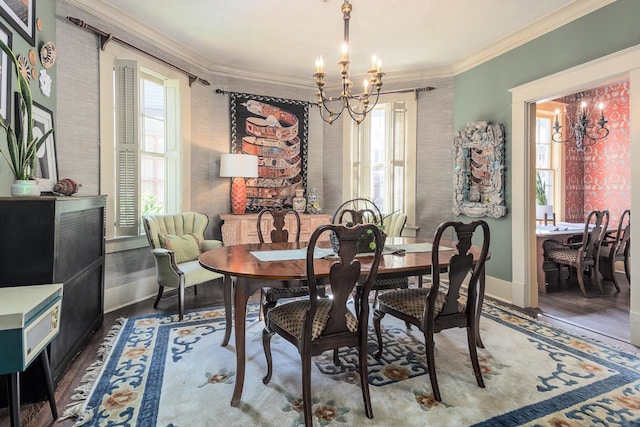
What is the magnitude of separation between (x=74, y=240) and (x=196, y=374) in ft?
3.76

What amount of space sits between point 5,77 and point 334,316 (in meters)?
2.30

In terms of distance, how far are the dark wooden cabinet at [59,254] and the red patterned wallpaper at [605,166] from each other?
252 inches

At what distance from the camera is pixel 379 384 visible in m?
2.13

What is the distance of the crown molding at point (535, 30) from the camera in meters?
3.05

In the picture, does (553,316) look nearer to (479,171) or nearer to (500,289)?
(500,289)

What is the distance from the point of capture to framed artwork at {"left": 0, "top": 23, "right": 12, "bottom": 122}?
2.07 meters

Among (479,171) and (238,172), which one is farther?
(238,172)

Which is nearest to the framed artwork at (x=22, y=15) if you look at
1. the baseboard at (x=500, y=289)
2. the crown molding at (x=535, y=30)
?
the crown molding at (x=535, y=30)

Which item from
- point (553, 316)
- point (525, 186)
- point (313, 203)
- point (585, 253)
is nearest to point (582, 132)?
point (585, 253)

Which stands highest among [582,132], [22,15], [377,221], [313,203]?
[22,15]

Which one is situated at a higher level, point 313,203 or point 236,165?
point 236,165

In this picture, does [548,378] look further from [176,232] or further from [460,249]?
[176,232]

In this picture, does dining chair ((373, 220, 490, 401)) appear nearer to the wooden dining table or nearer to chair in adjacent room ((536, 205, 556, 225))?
the wooden dining table

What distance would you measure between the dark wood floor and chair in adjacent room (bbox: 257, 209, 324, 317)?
99 cm
